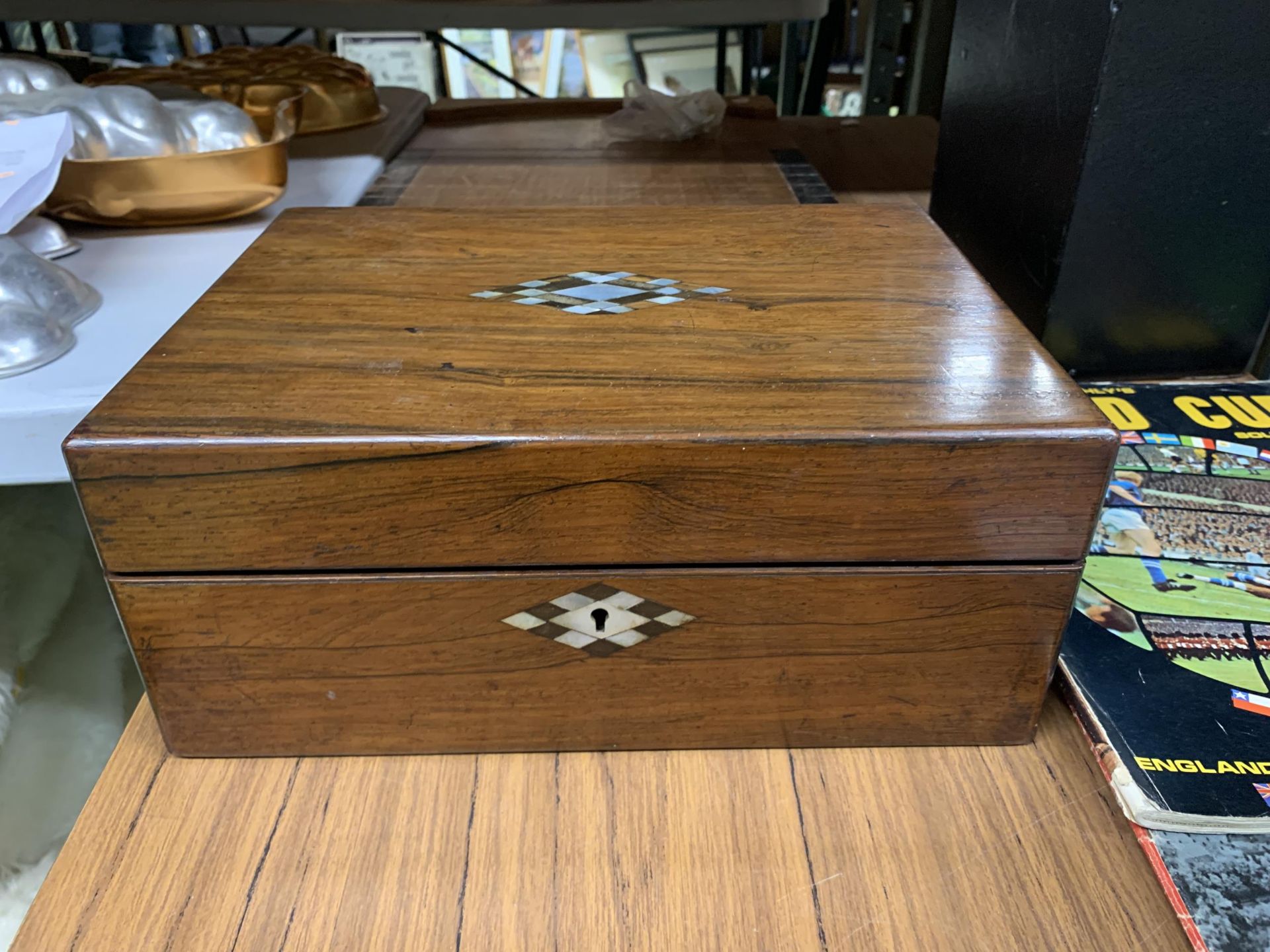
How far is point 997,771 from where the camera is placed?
1.65ft

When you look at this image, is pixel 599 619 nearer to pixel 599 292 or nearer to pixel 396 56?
pixel 599 292

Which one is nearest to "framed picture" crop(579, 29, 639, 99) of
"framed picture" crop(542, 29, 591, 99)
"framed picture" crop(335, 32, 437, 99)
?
"framed picture" crop(542, 29, 591, 99)

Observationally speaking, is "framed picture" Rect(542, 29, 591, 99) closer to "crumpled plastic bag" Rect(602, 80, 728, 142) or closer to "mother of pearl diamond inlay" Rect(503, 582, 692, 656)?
"crumpled plastic bag" Rect(602, 80, 728, 142)

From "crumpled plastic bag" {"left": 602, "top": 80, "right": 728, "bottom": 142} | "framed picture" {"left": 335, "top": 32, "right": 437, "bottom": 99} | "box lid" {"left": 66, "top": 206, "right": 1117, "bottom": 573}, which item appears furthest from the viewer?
"framed picture" {"left": 335, "top": 32, "right": 437, "bottom": 99}

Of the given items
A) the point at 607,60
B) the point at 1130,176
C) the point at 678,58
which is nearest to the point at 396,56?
the point at 607,60

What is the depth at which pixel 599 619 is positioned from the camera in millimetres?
465

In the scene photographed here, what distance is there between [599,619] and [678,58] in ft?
7.47

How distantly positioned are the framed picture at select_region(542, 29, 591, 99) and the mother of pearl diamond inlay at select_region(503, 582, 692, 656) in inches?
89.2

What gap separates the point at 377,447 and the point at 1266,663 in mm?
505

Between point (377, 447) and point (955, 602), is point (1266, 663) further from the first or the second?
point (377, 447)

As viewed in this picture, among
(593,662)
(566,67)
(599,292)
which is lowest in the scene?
(566,67)

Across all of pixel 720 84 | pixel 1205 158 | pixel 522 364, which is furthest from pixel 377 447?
pixel 720 84

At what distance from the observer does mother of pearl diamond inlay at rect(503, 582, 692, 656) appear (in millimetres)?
458

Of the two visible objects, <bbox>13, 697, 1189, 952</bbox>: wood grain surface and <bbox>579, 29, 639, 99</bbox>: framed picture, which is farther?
<bbox>579, 29, 639, 99</bbox>: framed picture
